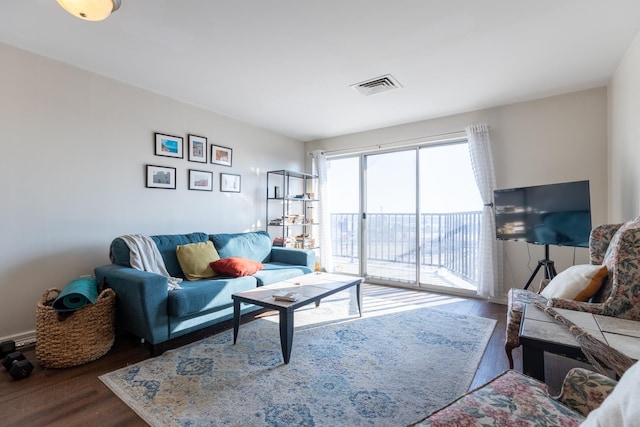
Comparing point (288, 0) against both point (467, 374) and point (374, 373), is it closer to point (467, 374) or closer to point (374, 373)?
point (374, 373)

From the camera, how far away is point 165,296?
2.15m

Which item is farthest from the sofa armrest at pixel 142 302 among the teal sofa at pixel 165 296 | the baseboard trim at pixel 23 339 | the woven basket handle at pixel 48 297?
the baseboard trim at pixel 23 339

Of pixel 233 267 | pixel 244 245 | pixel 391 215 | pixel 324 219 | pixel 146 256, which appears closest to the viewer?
pixel 146 256

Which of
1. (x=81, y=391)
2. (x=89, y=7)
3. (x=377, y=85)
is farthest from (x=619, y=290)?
(x=89, y=7)

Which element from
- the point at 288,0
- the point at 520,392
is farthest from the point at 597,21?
the point at 520,392

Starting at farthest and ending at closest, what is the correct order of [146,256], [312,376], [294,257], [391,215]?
[391,215] < [294,257] < [146,256] < [312,376]

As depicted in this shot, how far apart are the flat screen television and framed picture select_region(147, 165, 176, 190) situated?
3568 mm

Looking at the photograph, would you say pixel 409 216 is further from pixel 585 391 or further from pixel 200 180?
pixel 585 391

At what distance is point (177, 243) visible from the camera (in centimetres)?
299

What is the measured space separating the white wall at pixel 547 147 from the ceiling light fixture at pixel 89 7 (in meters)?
3.63

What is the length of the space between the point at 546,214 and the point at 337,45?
7.88ft

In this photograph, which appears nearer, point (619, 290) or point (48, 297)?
point (619, 290)

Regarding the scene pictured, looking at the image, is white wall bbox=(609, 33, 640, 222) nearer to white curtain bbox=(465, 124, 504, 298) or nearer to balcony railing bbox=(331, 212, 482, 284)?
white curtain bbox=(465, 124, 504, 298)

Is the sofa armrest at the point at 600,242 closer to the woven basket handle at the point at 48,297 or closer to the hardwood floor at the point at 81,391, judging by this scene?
the hardwood floor at the point at 81,391
